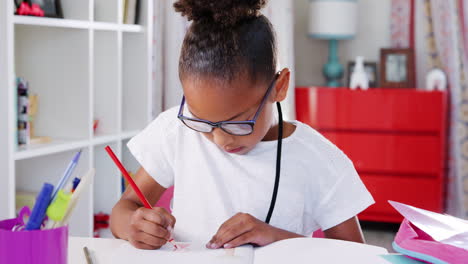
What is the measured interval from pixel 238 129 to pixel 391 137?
2.76 m

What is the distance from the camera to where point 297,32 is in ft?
14.4

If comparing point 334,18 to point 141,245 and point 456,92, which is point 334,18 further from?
point 141,245

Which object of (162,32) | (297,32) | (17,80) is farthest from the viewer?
(297,32)

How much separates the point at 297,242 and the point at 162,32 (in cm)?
232

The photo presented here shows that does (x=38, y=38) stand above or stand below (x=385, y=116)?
above

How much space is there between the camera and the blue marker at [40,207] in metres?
0.68

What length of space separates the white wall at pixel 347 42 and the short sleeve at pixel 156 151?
3153 mm

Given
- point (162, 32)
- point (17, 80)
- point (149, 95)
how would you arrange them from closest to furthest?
point (17, 80)
point (149, 95)
point (162, 32)

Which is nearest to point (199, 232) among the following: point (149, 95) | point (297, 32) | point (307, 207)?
point (307, 207)

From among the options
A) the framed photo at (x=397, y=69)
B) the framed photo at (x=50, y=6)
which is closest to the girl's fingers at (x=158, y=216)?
the framed photo at (x=50, y=6)

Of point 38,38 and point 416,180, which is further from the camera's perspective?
point 416,180

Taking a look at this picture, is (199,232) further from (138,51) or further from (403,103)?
(403,103)

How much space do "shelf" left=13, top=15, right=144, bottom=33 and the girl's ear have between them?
1.01m

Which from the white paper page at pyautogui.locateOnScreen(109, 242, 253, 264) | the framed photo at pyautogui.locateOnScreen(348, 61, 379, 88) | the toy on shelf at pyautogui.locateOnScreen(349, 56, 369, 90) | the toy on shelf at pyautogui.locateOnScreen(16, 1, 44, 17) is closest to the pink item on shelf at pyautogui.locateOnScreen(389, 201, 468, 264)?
the white paper page at pyautogui.locateOnScreen(109, 242, 253, 264)
